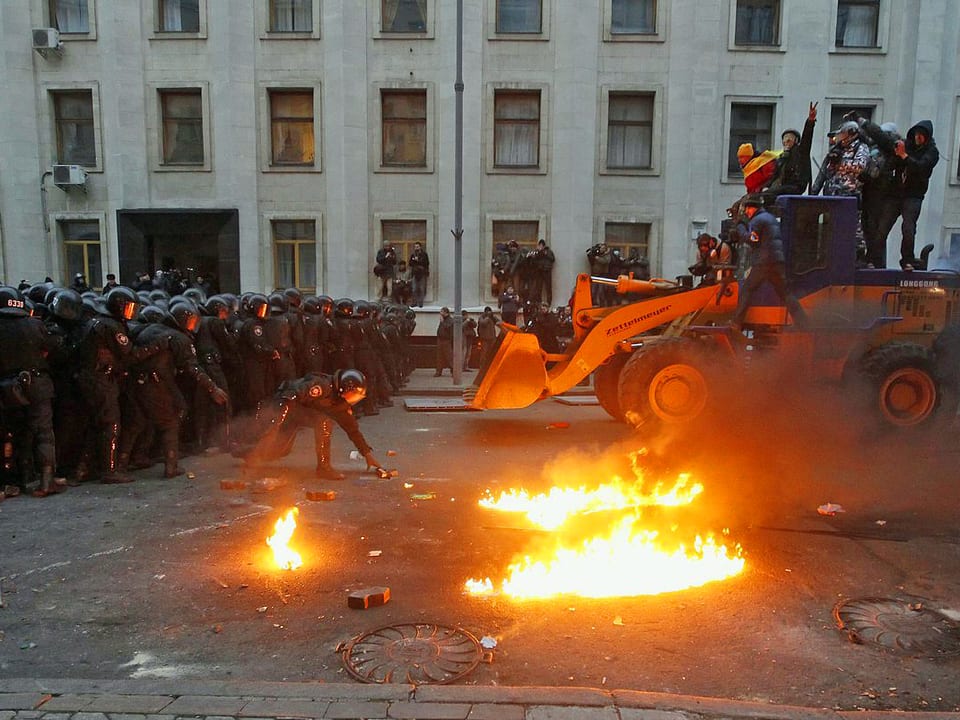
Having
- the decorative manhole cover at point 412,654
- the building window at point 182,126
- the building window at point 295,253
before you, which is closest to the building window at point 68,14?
the building window at point 182,126

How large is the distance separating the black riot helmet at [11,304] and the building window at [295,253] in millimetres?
14358

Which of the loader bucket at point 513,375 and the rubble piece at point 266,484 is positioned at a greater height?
the loader bucket at point 513,375

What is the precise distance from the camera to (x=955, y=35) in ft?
65.9

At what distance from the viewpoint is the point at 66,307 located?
7.34 metres

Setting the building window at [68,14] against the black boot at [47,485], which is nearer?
the black boot at [47,485]

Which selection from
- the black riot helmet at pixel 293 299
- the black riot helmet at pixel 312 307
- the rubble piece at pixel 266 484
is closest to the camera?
the rubble piece at pixel 266 484

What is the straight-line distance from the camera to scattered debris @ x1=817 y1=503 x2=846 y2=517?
6445 millimetres

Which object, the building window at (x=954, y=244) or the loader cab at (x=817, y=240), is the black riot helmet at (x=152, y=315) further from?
the building window at (x=954, y=244)

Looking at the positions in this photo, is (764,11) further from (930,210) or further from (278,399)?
(278,399)

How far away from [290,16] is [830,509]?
20.4m

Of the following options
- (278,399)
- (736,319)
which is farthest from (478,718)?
(736,319)

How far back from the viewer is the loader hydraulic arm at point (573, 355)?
9.35 m

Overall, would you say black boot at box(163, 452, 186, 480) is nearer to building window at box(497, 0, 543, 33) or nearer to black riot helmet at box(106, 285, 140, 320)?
black riot helmet at box(106, 285, 140, 320)

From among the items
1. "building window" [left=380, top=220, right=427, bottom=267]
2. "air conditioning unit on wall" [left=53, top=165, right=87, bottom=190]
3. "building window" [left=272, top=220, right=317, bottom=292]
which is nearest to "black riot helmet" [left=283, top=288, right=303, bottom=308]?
"building window" [left=380, top=220, right=427, bottom=267]
